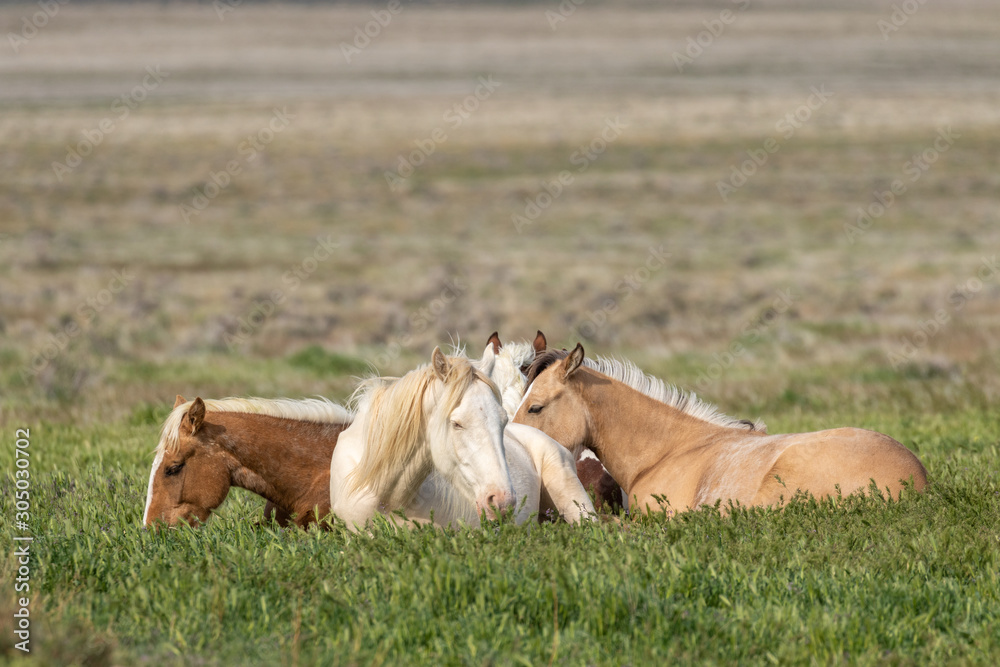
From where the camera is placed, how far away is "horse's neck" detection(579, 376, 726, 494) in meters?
7.69

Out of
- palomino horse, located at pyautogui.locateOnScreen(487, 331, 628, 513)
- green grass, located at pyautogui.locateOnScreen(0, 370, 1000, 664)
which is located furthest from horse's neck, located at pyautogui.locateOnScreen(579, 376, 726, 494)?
green grass, located at pyautogui.locateOnScreen(0, 370, 1000, 664)

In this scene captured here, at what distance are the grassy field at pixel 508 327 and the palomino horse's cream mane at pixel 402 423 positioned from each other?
555 mm

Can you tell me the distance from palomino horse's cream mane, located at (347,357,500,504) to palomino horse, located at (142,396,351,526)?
0.73 m

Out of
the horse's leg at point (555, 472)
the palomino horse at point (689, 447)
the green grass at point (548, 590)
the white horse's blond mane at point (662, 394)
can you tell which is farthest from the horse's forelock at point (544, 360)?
the green grass at point (548, 590)

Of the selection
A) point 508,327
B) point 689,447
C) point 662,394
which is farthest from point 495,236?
point 689,447

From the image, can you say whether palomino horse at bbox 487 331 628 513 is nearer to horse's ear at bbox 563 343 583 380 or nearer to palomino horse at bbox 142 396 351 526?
horse's ear at bbox 563 343 583 380

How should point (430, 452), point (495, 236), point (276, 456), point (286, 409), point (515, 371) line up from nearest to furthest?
1. point (430, 452)
2. point (276, 456)
3. point (286, 409)
4. point (515, 371)
5. point (495, 236)

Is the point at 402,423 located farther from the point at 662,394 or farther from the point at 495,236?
the point at 495,236

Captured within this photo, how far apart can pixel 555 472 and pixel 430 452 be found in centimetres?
135

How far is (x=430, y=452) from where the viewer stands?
6258 mm

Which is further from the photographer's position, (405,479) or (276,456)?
(276,456)

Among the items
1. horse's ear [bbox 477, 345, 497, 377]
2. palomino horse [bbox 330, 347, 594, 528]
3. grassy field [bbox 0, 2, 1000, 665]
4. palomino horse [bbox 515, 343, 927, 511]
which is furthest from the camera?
palomino horse [bbox 515, 343, 927, 511]

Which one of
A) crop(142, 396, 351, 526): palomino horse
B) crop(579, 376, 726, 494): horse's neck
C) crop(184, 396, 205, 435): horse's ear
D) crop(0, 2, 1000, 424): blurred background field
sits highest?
crop(184, 396, 205, 435): horse's ear

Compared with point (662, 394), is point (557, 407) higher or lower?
higher
